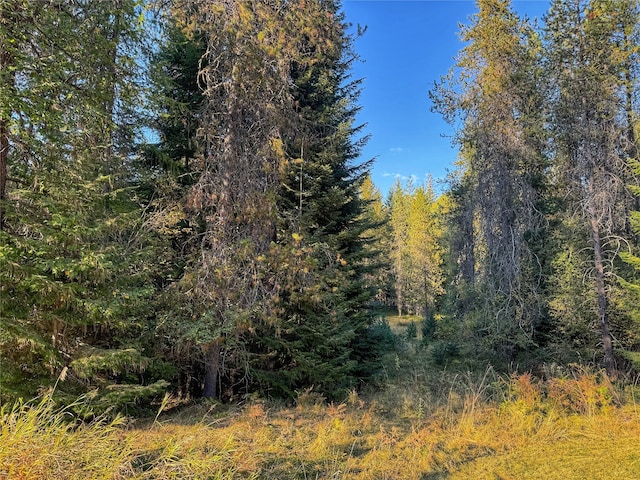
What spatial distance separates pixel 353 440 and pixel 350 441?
5 centimetres

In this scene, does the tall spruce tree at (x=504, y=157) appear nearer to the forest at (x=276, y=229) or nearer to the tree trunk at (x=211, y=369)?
the forest at (x=276, y=229)

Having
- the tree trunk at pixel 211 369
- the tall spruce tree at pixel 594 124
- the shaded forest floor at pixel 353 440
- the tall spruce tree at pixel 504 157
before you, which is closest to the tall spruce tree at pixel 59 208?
the shaded forest floor at pixel 353 440

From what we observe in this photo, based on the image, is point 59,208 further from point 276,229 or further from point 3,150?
point 276,229

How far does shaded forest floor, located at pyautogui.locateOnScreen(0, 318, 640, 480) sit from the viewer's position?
8.61ft

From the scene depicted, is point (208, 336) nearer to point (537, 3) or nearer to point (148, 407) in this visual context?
point (148, 407)

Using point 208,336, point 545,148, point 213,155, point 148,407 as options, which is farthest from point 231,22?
point 545,148

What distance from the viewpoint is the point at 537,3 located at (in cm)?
895

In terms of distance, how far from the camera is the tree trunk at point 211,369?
19.4ft

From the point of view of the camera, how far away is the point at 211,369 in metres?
6.05

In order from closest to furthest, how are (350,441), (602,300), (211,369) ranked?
(350,441) < (211,369) < (602,300)

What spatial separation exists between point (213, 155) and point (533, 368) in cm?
874

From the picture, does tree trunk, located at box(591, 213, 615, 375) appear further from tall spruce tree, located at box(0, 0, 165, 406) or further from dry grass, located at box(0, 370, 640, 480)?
tall spruce tree, located at box(0, 0, 165, 406)

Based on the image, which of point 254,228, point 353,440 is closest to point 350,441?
point 353,440

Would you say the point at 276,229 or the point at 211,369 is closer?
the point at 211,369
